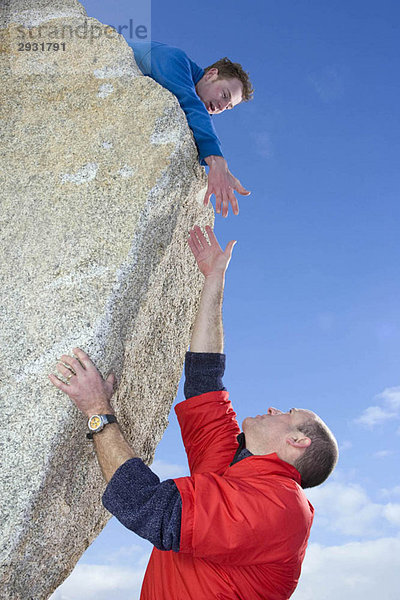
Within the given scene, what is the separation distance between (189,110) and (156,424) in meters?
1.60

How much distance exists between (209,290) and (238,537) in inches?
48.0

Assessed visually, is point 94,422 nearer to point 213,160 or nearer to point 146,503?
point 146,503

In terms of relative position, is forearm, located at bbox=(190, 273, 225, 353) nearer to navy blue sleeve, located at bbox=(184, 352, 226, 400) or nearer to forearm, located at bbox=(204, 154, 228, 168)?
navy blue sleeve, located at bbox=(184, 352, 226, 400)

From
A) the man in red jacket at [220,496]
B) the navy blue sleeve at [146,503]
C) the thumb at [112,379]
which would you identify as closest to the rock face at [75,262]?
the thumb at [112,379]

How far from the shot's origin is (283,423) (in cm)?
238

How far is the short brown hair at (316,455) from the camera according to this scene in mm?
2303

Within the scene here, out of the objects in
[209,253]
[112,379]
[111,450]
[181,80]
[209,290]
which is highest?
[181,80]

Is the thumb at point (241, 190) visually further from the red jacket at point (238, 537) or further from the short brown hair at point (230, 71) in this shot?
the red jacket at point (238, 537)

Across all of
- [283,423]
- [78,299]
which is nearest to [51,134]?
[78,299]

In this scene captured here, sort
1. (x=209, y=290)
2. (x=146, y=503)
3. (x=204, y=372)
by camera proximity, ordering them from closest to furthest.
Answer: (x=146, y=503)
(x=204, y=372)
(x=209, y=290)

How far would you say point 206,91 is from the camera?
3170 millimetres

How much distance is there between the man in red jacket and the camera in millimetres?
1933

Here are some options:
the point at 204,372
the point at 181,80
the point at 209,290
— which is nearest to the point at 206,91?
the point at 181,80

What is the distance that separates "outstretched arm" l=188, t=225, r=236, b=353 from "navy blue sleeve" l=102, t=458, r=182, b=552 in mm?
841
